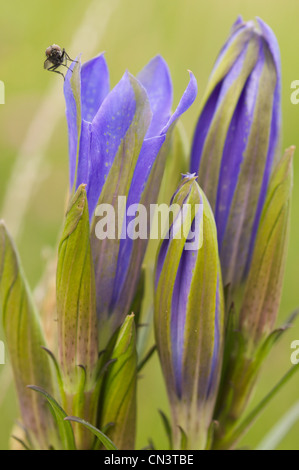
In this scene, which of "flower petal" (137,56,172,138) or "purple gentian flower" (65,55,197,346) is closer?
"purple gentian flower" (65,55,197,346)

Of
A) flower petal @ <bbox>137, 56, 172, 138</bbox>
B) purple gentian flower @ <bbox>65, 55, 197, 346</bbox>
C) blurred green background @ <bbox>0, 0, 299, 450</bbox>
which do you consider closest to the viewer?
purple gentian flower @ <bbox>65, 55, 197, 346</bbox>

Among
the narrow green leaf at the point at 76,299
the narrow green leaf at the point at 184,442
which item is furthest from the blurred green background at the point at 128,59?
the narrow green leaf at the point at 76,299

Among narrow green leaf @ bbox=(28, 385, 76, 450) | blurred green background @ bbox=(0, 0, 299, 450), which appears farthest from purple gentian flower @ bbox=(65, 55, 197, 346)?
blurred green background @ bbox=(0, 0, 299, 450)

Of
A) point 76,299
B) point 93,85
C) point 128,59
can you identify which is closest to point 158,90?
point 93,85

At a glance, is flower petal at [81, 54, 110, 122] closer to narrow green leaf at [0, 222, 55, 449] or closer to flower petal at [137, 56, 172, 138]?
flower petal at [137, 56, 172, 138]

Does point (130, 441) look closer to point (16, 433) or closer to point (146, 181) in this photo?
point (16, 433)

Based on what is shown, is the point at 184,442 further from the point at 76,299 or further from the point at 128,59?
the point at 128,59
